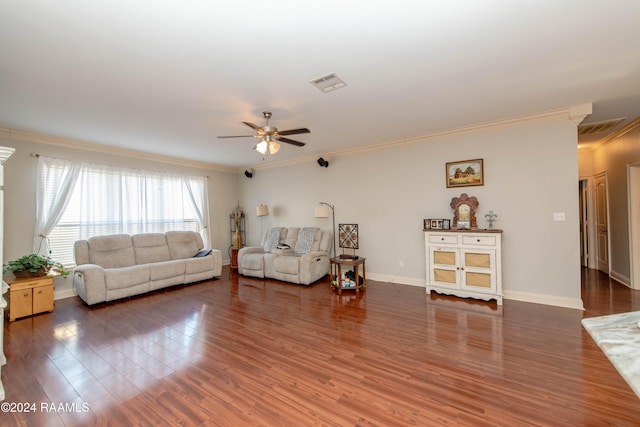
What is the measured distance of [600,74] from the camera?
2596 millimetres

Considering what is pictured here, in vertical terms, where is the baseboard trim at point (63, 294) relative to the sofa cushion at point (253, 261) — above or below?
below

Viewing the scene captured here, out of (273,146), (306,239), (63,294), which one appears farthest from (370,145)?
(63,294)

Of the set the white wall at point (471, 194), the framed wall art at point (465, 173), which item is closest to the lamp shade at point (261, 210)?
the white wall at point (471, 194)

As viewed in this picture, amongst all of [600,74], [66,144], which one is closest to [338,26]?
[600,74]

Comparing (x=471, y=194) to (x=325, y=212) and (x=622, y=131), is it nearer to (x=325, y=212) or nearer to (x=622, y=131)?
(x=325, y=212)

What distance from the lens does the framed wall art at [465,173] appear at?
412 cm

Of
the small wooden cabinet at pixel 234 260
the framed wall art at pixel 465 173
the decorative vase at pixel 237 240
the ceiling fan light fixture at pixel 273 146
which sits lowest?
the small wooden cabinet at pixel 234 260

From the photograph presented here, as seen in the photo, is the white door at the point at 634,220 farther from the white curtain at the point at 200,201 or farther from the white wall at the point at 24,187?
the white wall at the point at 24,187

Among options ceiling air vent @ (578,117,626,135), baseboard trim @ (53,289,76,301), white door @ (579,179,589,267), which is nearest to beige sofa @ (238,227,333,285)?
baseboard trim @ (53,289,76,301)

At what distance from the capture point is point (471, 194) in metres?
4.22

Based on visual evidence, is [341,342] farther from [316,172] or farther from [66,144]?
[66,144]

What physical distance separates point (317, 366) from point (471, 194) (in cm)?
345

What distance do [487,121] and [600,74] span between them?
1.33 m

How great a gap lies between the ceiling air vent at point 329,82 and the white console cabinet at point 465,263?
8.60ft
